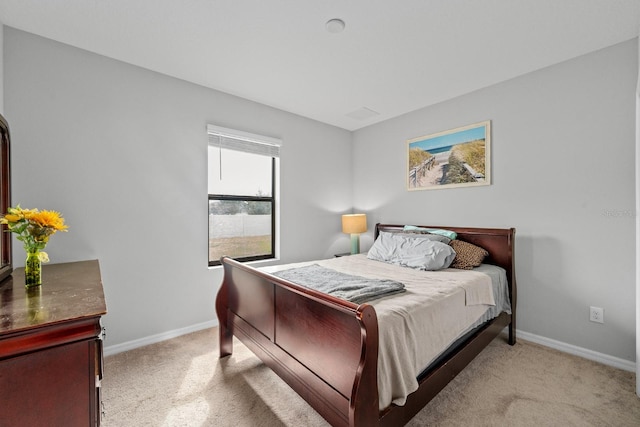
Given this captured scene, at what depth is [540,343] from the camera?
2609mm

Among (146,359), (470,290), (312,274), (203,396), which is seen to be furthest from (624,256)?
(146,359)

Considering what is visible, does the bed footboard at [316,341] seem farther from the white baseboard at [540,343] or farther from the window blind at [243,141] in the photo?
the window blind at [243,141]

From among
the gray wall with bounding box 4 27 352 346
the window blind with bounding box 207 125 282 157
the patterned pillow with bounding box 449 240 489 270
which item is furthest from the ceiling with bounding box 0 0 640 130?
the patterned pillow with bounding box 449 240 489 270

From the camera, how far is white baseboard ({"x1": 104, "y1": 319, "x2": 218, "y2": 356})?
7.93 ft

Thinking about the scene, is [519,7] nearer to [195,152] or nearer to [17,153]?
[195,152]

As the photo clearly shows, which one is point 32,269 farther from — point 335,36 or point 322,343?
point 335,36

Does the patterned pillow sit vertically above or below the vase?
below

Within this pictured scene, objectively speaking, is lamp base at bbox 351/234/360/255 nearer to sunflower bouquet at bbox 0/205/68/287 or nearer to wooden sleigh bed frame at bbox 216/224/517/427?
wooden sleigh bed frame at bbox 216/224/517/427

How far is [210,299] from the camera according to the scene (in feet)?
9.84

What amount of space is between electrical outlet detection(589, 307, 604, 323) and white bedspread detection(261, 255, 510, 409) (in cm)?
58

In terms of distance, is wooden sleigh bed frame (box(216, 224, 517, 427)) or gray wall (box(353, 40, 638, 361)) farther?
gray wall (box(353, 40, 638, 361))

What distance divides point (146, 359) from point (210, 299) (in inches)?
30.2

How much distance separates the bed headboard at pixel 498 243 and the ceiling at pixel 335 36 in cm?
146


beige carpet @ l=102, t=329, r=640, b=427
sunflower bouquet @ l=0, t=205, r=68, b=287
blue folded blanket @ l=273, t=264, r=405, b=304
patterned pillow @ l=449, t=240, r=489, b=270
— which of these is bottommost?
beige carpet @ l=102, t=329, r=640, b=427
